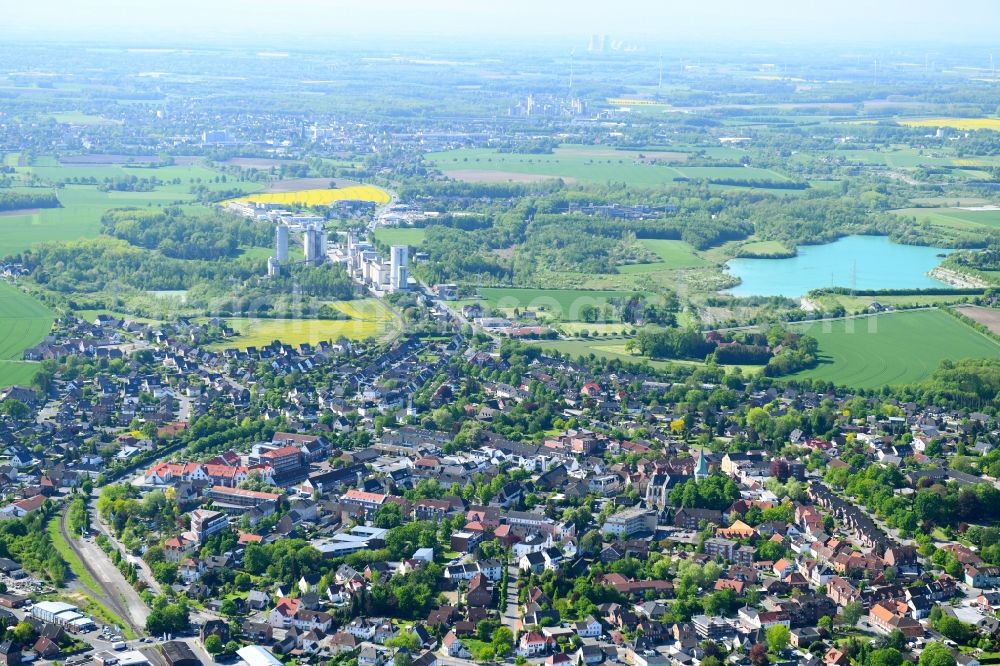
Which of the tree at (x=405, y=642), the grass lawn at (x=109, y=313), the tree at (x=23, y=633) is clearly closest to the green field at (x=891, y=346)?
the grass lawn at (x=109, y=313)

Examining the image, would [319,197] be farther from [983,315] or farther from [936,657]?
[936,657]

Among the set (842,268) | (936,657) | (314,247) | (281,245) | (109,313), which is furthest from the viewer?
(842,268)

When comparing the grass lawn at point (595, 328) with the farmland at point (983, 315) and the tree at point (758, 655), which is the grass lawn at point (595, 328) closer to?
the farmland at point (983, 315)

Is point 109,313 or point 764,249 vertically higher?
point 109,313

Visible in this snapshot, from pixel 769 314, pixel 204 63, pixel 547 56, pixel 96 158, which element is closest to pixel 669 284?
pixel 769 314

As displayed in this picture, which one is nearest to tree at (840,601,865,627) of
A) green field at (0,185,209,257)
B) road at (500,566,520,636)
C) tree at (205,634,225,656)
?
road at (500,566,520,636)

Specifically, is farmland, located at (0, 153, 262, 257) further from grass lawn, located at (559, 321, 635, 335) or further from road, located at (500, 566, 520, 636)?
road, located at (500, 566, 520, 636)

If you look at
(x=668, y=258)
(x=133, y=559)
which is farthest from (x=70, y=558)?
(x=668, y=258)
